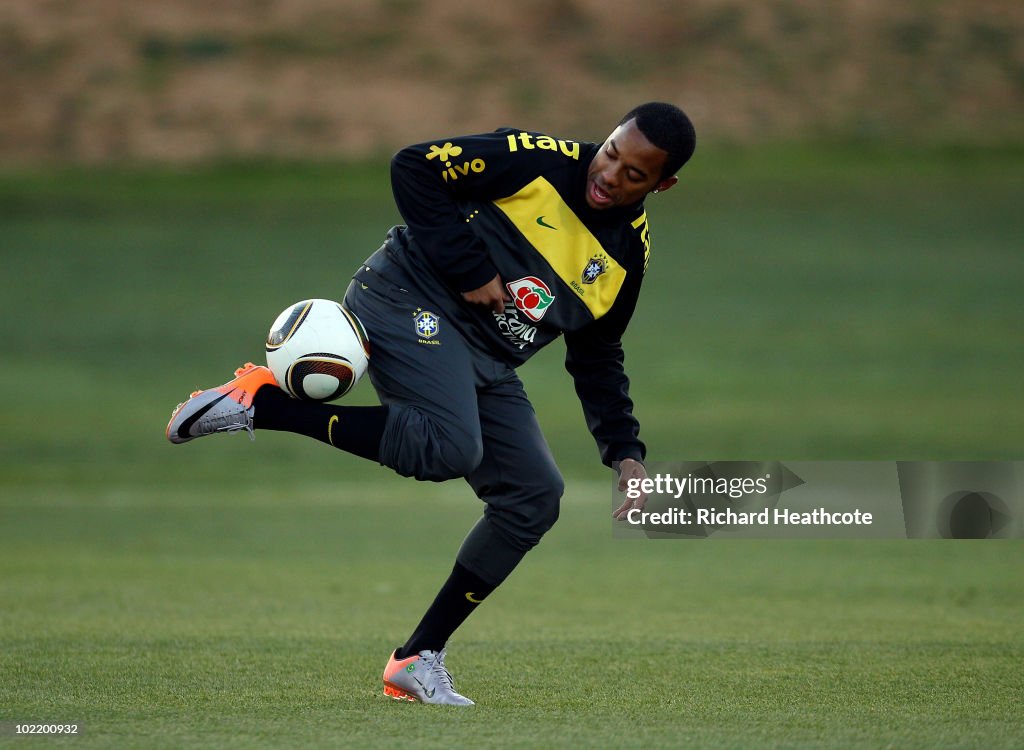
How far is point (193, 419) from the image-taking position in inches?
210

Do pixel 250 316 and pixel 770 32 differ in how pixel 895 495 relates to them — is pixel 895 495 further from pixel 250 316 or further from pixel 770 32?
pixel 770 32

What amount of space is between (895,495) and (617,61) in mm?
20587

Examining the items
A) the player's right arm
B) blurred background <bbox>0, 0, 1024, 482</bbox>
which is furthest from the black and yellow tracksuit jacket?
blurred background <bbox>0, 0, 1024, 482</bbox>

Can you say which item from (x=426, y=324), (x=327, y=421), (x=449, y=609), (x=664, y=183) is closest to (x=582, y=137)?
(x=664, y=183)

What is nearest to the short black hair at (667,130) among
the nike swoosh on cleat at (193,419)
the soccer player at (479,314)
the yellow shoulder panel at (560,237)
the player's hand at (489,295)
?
the soccer player at (479,314)

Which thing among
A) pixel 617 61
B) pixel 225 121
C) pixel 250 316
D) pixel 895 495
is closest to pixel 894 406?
pixel 895 495

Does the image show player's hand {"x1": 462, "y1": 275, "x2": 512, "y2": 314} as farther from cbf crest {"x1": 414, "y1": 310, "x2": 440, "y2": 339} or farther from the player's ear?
the player's ear

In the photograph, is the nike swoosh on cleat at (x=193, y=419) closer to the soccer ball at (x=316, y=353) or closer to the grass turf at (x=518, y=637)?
the soccer ball at (x=316, y=353)

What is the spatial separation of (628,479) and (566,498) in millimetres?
7803

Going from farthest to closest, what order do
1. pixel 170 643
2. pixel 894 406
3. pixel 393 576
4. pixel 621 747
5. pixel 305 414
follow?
1. pixel 894 406
2. pixel 393 576
3. pixel 170 643
4. pixel 305 414
5. pixel 621 747

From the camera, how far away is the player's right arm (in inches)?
214

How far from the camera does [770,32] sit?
3056cm

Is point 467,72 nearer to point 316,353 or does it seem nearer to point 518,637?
point 518,637

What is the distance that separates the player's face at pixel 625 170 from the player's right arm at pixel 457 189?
0.23 meters
